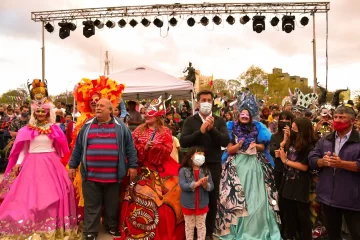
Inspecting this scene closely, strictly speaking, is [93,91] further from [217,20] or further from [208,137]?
[217,20]

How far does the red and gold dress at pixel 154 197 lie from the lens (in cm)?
443

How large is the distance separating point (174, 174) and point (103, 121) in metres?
1.21

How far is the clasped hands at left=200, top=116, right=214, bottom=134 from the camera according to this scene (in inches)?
166

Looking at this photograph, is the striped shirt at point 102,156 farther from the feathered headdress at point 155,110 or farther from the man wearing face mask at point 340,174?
the man wearing face mask at point 340,174

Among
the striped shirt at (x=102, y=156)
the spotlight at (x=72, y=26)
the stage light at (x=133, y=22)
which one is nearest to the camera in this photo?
the striped shirt at (x=102, y=156)

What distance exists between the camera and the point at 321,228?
4480mm

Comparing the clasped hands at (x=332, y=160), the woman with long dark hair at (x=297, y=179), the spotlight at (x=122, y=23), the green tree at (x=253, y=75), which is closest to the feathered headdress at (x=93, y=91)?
the woman with long dark hair at (x=297, y=179)

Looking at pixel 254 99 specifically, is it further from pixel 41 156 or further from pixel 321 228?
pixel 41 156

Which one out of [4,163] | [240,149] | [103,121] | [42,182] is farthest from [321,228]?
[4,163]

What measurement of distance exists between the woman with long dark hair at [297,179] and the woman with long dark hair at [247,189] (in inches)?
9.9

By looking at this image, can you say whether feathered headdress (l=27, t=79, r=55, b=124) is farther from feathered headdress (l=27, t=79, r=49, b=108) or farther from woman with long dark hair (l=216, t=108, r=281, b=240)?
woman with long dark hair (l=216, t=108, r=281, b=240)

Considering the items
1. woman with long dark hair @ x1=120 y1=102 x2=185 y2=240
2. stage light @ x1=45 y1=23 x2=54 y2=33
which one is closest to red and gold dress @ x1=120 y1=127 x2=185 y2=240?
woman with long dark hair @ x1=120 y1=102 x2=185 y2=240

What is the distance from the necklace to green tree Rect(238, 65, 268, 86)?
1354 inches

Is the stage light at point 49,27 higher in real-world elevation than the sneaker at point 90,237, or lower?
higher
